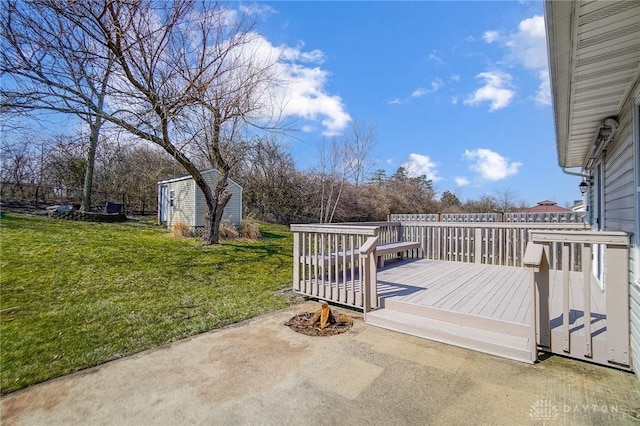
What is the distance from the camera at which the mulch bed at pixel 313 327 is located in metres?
3.45

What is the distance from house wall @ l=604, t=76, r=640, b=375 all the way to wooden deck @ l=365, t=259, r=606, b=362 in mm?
437

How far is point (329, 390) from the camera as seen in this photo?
2.29 metres

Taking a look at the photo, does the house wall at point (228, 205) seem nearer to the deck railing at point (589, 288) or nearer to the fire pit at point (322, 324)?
the fire pit at point (322, 324)

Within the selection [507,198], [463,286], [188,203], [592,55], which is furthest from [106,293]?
[507,198]

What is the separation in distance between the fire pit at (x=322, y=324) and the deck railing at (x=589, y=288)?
1.95 metres

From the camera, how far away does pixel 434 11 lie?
253 inches

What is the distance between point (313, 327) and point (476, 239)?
4.83 meters

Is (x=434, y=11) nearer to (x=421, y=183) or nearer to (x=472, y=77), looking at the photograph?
(x=472, y=77)

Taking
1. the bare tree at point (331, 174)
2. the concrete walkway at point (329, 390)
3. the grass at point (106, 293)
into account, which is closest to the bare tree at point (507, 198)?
the bare tree at point (331, 174)

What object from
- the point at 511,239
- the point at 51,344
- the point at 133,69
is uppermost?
the point at 133,69

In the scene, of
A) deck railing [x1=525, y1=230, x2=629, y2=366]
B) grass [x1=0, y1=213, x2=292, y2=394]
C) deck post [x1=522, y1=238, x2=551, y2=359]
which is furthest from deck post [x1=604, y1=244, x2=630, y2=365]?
grass [x1=0, y1=213, x2=292, y2=394]

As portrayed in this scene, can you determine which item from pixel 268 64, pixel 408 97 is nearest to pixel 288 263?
pixel 268 64

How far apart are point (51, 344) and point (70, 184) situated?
14.1 meters

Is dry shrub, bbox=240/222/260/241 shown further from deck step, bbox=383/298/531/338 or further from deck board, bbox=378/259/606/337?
deck step, bbox=383/298/531/338
